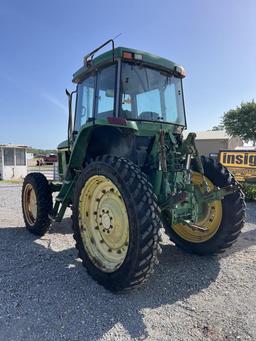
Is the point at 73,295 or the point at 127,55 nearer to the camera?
the point at 73,295

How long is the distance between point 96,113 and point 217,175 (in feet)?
6.36

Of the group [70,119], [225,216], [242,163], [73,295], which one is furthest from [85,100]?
[242,163]

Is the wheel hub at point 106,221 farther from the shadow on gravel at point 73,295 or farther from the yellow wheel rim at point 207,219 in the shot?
the yellow wheel rim at point 207,219

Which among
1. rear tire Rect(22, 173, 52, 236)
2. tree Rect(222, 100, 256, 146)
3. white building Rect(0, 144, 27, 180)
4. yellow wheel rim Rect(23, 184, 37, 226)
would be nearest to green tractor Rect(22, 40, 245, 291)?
rear tire Rect(22, 173, 52, 236)

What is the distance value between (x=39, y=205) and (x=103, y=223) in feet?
6.93

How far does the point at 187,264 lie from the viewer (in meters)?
4.03

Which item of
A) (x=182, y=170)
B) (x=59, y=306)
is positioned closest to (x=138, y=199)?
(x=182, y=170)

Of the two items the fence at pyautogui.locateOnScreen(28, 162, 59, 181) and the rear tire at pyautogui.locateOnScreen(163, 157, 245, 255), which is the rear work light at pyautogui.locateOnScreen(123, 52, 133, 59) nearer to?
the rear tire at pyautogui.locateOnScreen(163, 157, 245, 255)

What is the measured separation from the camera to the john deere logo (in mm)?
9586

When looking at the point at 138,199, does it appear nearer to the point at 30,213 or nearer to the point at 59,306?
the point at 59,306

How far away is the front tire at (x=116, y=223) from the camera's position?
9.62 ft

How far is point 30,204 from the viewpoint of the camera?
18.9ft

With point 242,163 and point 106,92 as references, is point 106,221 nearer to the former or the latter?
point 106,92

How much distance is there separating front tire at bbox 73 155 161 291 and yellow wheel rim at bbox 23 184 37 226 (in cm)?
215
